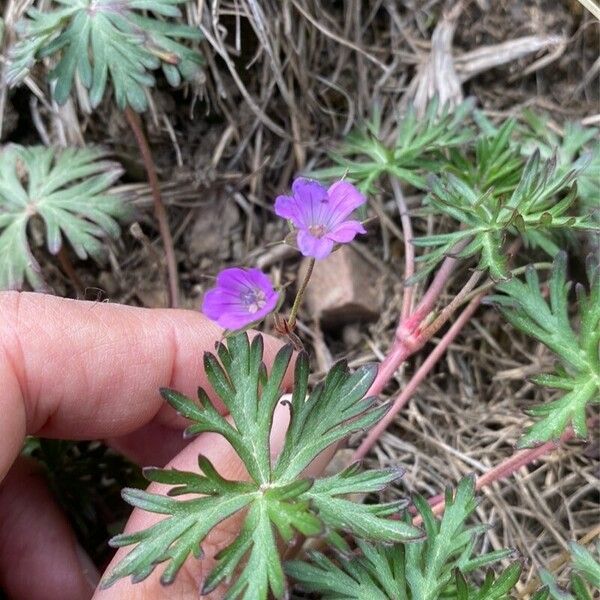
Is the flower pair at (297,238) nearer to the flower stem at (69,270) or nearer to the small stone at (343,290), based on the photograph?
the small stone at (343,290)

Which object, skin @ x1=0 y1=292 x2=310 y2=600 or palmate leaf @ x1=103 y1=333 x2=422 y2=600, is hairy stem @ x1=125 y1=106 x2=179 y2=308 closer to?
skin @ x1=0 y1=292 x2=310 y2=600

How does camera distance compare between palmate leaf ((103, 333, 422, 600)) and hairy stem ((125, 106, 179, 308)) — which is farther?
hairy stem ((125, 106, 179, 308))

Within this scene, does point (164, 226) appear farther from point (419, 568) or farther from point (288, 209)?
point (419, 568)

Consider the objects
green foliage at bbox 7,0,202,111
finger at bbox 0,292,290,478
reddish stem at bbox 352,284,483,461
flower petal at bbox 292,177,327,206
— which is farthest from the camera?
green foliage at bbox 7,0,202,111

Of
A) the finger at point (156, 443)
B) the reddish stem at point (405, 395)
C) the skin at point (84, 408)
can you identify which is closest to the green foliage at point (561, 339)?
the reddish stem at point (405, 395)

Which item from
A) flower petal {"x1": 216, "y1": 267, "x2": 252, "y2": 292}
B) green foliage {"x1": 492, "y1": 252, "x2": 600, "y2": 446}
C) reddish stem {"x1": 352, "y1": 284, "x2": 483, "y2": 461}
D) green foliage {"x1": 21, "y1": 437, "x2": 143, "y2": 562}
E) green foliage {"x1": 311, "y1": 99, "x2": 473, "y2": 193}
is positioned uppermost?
green foliage {"x1": 311, "y1": 99, "x2": 473, "y2": 193}

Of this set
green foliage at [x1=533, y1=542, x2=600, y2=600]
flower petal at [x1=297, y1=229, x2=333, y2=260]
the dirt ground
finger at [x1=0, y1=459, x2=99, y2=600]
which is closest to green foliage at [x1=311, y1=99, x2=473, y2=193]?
the dirt ground

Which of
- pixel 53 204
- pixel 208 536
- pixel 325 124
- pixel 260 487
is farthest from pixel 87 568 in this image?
pixel 325 124
